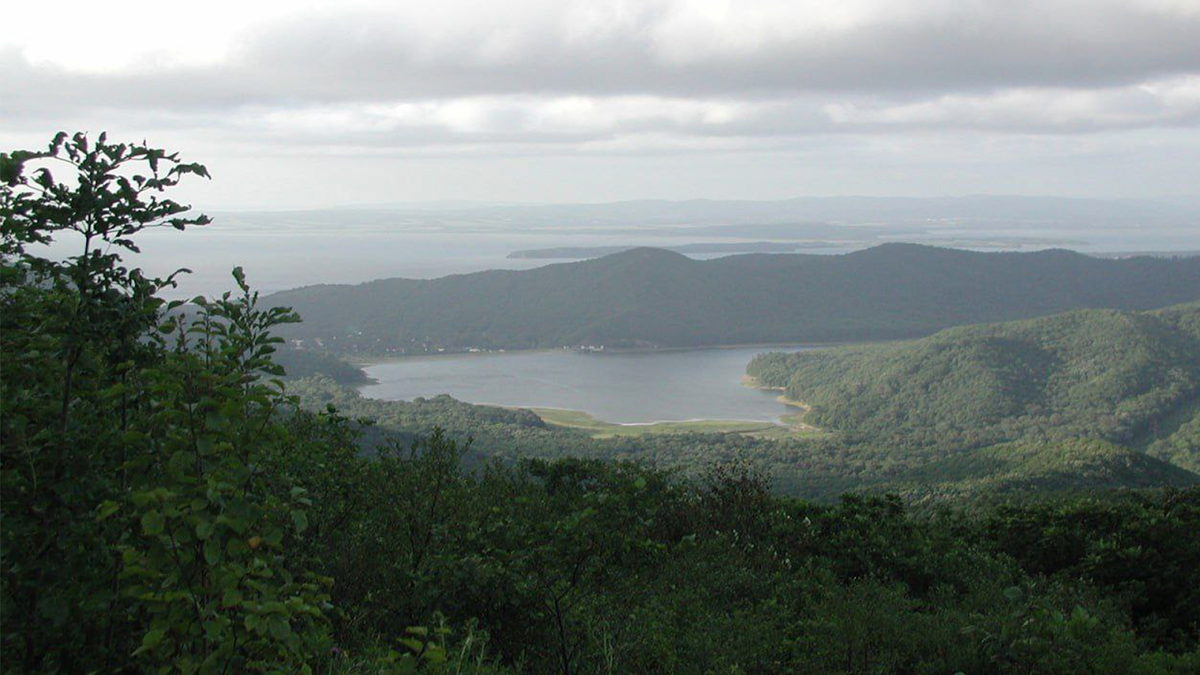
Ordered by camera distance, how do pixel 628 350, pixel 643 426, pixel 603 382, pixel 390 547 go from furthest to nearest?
pixel 628 350, pixel 603 382, pixel 643 426, pixel 390 547

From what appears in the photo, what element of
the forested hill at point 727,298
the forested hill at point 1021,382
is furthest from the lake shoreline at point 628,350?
the forested hill at point 1021,382

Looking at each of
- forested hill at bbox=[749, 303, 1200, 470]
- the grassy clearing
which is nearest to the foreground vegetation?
the grassy clearing

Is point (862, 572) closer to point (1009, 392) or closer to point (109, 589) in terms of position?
→ point (109, 589)

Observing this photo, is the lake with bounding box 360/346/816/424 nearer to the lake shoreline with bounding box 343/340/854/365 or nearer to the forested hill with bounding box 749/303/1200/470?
the lake shoreline with bounding box 343/340/854/365

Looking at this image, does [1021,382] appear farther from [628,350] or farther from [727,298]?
[727,298]

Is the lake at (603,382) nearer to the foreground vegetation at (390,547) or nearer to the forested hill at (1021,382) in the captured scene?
the forested hill at (1021,382)

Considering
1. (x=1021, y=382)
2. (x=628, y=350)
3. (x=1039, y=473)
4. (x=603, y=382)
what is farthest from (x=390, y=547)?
(x=628, y=350)
